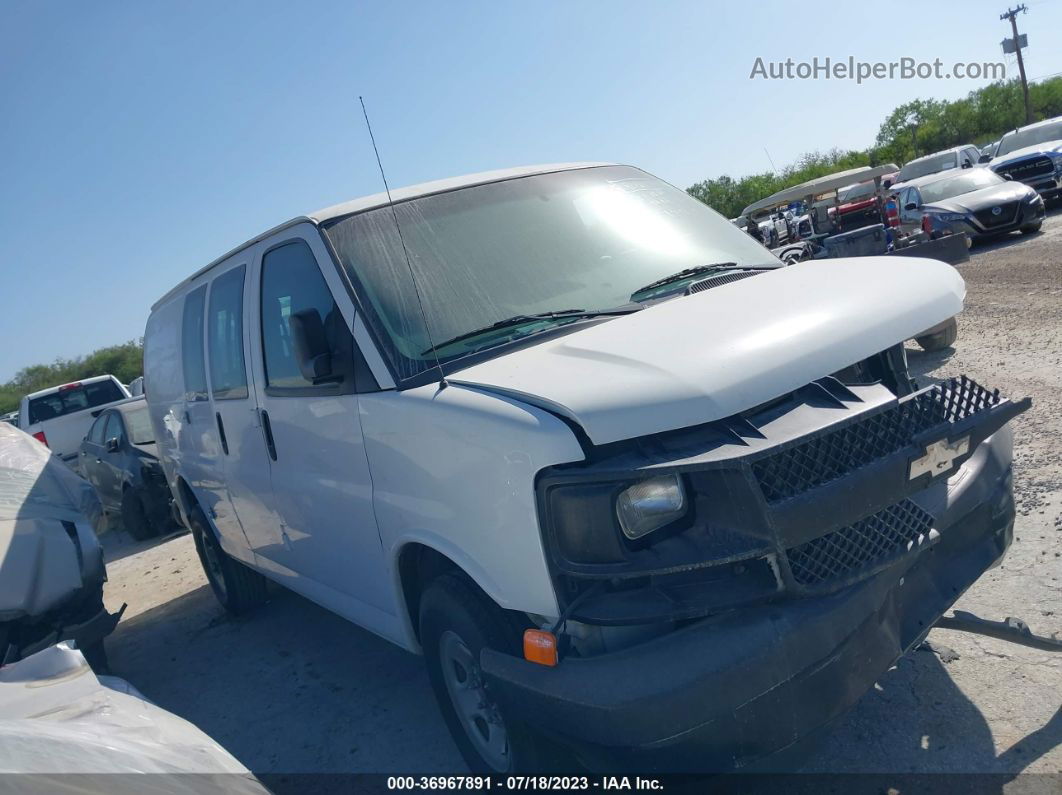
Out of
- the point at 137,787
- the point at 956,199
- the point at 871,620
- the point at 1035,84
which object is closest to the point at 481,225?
the point at 871,620

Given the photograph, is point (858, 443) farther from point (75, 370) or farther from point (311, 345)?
point (75, 370)

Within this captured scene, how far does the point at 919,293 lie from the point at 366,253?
2009 mm

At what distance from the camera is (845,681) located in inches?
93.7

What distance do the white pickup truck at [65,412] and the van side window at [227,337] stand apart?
1036cm

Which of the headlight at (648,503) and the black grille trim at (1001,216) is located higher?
the headlight at (648,503)

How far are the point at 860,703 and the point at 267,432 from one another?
2836 mm

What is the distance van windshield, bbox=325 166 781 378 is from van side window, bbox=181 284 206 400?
2.07 metres

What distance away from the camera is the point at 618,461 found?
2357 mm

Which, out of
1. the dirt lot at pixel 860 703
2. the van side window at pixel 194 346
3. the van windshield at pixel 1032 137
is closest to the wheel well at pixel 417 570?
the dirt lot at pixel 860 703

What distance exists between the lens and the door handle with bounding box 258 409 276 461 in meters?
4.21

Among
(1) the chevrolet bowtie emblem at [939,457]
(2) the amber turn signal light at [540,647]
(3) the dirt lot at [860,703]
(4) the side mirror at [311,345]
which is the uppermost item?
(4) the side mirror at [311,345]

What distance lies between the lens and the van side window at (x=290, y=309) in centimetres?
341

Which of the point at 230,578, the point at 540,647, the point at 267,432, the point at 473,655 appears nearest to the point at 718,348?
the point at 540,647

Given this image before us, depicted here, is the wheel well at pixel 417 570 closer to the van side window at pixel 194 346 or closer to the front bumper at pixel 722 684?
the front bumper at pixel 722 684
